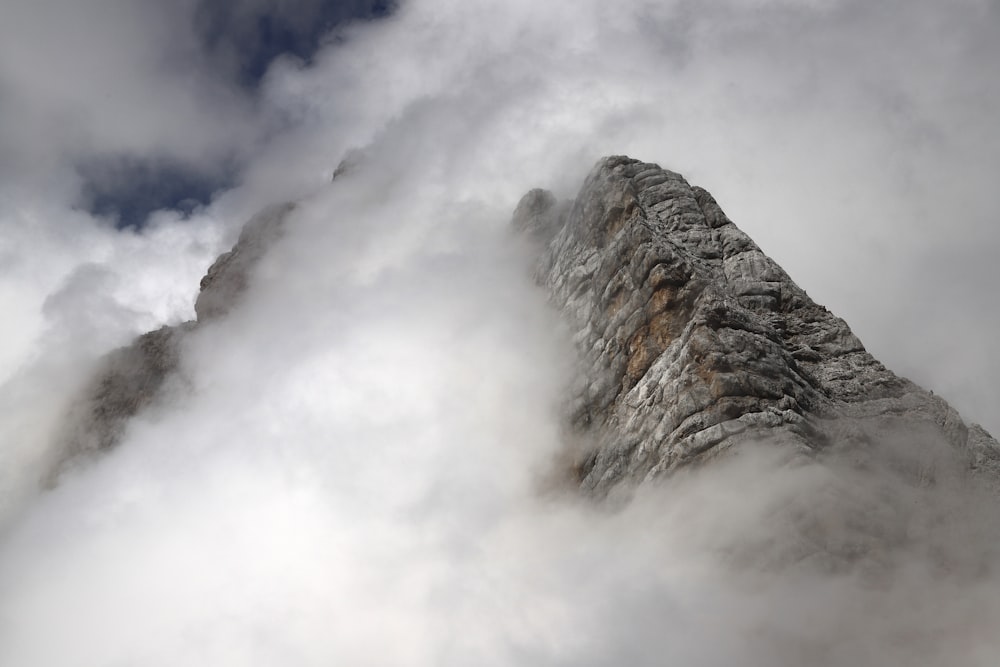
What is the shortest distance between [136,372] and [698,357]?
334 ft

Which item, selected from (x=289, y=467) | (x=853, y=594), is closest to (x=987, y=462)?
(x=853, y=594)

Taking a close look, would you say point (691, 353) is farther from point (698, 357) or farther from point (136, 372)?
point (136, 372)

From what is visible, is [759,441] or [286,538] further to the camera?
[286,538]

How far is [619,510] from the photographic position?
4600cm

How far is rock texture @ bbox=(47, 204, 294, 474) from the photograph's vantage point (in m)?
118

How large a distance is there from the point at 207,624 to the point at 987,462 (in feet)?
176

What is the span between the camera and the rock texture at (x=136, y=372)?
118062mm

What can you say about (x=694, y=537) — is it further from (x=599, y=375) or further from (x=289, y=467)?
(x=289, y=467)

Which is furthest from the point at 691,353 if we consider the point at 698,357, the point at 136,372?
the point at 136,372

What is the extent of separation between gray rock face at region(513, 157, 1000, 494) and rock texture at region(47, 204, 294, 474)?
254 ft

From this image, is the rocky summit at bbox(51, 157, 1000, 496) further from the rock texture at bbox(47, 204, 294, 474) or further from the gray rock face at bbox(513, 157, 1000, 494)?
the rock texture at bbox(47, 204, 294, 474)

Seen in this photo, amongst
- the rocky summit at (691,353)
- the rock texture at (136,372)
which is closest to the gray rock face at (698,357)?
the rocky summit at (691,353)

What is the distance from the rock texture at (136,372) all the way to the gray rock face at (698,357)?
77346 millimetres

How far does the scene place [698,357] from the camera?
47.0m
